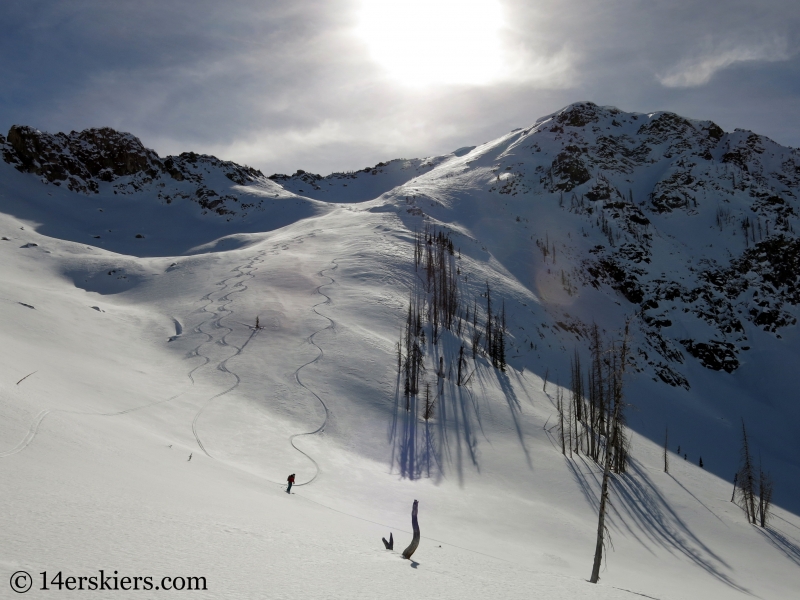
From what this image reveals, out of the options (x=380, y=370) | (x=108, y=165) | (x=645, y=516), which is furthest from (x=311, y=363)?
(x=108, y=165)

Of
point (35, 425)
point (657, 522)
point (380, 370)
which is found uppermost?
point (380, 370)

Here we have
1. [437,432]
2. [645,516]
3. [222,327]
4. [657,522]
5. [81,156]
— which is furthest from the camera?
[81,156]

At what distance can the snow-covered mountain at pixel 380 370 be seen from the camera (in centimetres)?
859

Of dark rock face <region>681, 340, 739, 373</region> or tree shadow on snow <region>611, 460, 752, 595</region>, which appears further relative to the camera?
dark rock face <region>681, 340, 739, 373</region>

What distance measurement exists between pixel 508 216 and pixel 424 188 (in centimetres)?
1641

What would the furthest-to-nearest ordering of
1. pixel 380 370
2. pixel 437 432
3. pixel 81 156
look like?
pixel 81 156 < pixel 380 370 < pixel 437 432

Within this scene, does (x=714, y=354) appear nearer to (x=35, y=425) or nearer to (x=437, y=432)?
(x=437, y=432)

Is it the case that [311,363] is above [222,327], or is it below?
below

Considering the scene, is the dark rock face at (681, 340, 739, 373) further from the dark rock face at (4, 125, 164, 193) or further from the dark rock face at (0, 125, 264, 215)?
the dark rock face at (4, 125, 164, 193)

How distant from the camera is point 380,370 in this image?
94.3 feet

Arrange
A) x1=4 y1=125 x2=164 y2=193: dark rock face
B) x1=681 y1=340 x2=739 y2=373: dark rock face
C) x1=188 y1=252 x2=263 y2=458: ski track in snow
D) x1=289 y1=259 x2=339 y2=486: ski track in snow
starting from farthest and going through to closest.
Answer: x1=4 y1=125 x2=164 y2=193: dark rock face, x1=681 y1=340 x2=739 y2=373: dark rock face, x1=188 y1=252 x2=263 y2=458: ski track in snow, x1=289 y1=259 x2=339 y2=486: ski track in snow

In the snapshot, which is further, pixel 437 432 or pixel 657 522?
pixel 437 432

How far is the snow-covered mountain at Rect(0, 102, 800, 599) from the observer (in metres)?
8.59

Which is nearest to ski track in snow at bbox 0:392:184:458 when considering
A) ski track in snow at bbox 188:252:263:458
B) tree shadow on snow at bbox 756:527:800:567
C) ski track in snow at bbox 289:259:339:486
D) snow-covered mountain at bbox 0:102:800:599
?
snow-covered mountain at bbox 0:102:800:599
